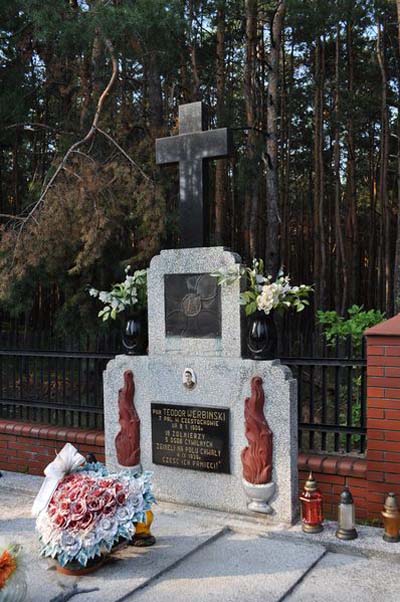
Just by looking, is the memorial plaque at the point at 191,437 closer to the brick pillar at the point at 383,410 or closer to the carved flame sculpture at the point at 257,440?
the carved flame sculpture at the point at 257,440

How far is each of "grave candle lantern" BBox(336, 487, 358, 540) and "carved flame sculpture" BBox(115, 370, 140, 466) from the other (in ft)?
5.89

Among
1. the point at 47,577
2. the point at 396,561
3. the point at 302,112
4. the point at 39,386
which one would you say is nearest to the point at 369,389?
the point at 396,561

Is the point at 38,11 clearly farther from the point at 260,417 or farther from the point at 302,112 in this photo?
the point at 302,112

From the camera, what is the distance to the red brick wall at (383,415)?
13.6ft

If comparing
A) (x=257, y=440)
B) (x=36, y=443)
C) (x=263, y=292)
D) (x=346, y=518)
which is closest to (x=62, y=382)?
(x=36, y=443)

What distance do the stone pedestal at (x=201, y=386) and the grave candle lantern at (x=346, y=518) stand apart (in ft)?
1.38

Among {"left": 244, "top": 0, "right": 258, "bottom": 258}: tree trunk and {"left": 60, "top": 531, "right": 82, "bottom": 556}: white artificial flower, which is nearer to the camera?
{"left": 60, "top": 531, "right": 82, "bottom": 556}: white artificial flower

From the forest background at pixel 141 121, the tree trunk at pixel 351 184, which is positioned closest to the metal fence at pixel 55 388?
the forest background at pixel 141 121

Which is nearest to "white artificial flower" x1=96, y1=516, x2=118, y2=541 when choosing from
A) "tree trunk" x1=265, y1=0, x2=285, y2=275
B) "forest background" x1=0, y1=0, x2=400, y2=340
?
"forest background" x1=0, y1=0, x2=400, y2=340

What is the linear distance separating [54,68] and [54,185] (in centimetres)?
355

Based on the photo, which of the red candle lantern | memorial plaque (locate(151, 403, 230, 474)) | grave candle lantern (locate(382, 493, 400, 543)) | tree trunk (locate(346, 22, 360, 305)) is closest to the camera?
grave candle lantern (locate(382, 493, 400, 543))

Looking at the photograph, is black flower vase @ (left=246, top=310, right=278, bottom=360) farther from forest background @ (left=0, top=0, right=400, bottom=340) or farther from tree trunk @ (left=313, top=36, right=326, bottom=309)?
tree trunk @ (left=313, top=36, right=326, bottom=309)

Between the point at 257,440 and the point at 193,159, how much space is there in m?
2.36

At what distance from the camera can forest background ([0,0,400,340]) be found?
8.70 m
